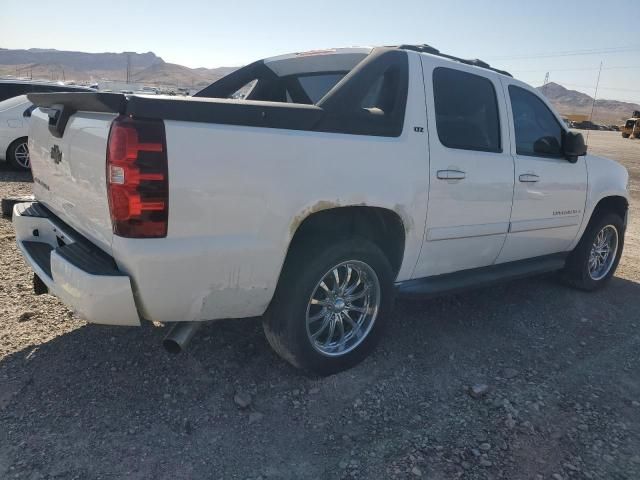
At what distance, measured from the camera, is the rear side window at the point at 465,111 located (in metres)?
3.56

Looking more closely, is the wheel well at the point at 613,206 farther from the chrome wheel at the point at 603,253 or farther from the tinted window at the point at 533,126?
the tinted window at the point at 533,126

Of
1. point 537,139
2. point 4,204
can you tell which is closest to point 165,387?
point 4,204

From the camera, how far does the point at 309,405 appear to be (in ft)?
9.90

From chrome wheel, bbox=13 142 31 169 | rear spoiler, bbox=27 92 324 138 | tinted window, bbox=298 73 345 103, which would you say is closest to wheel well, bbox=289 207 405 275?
rear spoiler, bbox=27 92 324 138

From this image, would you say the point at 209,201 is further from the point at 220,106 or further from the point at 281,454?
the point at 281,454

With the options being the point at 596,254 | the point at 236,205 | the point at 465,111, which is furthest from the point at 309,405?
the point at 596,254

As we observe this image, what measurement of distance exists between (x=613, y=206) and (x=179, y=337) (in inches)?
186

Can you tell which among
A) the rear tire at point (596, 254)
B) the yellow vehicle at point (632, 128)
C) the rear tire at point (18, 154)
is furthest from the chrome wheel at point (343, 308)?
the yellow vehicle at point (632, 128)

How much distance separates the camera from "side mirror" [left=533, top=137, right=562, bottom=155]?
4348 mm

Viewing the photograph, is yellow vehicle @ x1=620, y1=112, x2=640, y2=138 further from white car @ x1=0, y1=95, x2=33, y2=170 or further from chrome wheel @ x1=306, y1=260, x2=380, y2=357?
chrome wheel @ x1=306, y1=260, x2=380, y2=357

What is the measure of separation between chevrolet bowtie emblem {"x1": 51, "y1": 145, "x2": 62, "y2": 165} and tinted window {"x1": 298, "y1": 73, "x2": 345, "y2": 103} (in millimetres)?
1885

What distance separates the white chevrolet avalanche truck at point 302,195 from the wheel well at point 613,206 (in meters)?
0.88

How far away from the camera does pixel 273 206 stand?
2.66m

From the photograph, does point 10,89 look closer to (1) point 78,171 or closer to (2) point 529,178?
(1) point 78,171
